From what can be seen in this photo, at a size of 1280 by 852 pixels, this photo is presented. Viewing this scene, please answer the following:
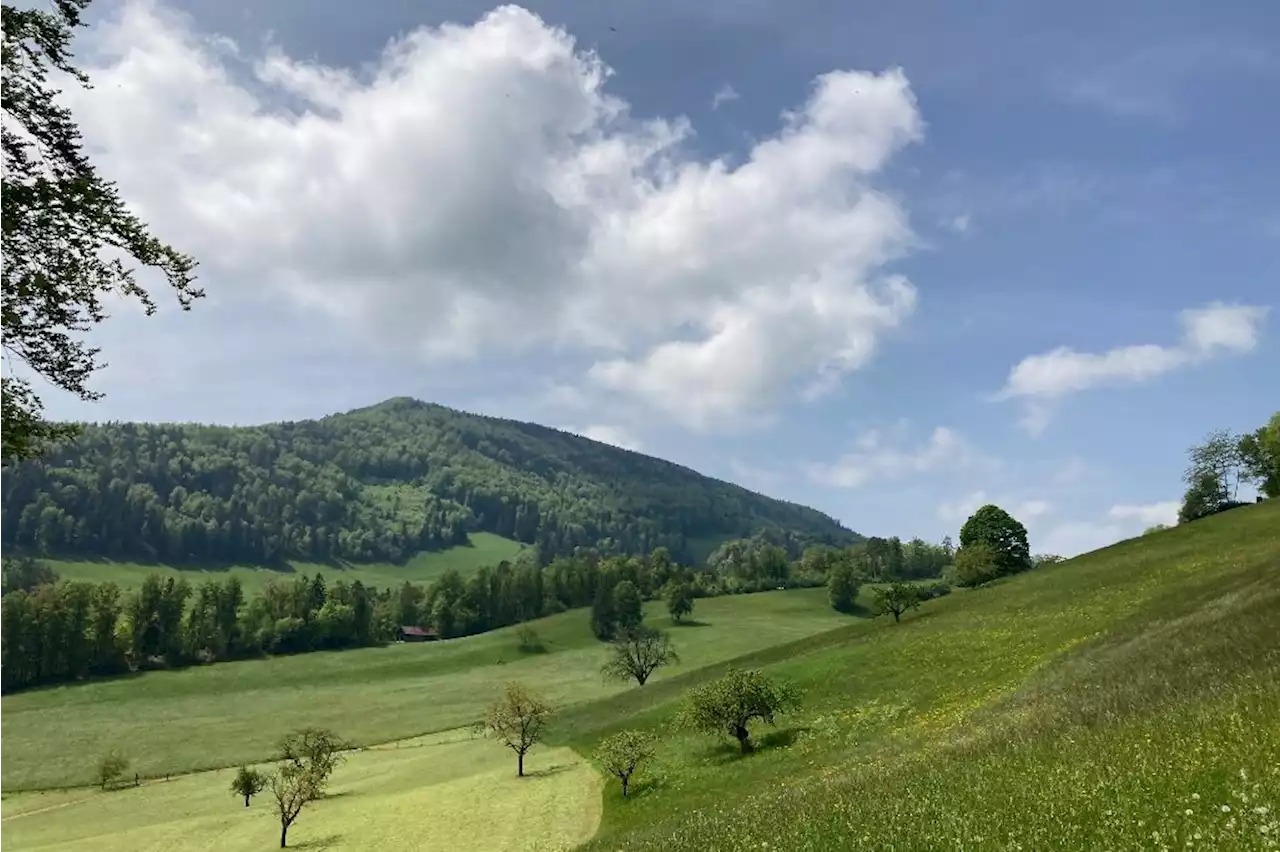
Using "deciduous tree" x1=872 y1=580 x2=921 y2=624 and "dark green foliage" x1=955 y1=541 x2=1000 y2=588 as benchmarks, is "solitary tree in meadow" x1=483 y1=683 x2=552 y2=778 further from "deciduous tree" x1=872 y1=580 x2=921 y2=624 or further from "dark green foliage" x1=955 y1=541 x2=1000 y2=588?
"dark green foliage" x1=955 y1=541 x2=1000 y2=588

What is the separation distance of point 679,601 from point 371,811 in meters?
131

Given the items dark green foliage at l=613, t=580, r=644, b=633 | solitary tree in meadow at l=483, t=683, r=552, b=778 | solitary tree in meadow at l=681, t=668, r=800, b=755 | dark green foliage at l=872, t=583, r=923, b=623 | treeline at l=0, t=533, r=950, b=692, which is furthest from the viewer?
dark green foliage at l=613, t=580, r=644, b=633

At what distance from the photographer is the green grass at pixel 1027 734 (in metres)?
14.8

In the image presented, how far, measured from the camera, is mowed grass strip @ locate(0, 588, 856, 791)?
97562 mm

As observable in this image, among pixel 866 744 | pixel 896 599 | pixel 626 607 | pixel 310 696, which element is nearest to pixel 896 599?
pixel 896 599

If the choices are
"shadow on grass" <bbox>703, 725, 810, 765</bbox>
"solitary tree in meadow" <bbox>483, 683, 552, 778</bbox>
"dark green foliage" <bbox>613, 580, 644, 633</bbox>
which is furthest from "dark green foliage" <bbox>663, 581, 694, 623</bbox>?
"shadow on grass" <bbox>703, 725, 810, 765</bbox>

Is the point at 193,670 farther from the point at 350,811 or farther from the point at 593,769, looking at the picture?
the point at 593,769

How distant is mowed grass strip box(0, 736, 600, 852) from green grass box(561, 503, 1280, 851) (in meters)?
4.96

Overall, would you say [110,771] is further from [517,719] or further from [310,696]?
[517,719]

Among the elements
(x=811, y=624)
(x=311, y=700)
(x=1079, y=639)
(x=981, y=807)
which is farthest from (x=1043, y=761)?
(x=811, y=624)

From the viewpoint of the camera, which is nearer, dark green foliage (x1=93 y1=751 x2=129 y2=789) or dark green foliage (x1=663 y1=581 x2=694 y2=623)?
dark green foliage (x1=93 y1=751 x2=129 y2=789)

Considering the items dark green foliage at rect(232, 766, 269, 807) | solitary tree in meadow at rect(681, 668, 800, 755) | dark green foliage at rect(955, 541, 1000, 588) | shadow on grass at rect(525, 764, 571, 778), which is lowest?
dark green foliage at rect(232, 766, 269, 807)

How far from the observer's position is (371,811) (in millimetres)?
56938

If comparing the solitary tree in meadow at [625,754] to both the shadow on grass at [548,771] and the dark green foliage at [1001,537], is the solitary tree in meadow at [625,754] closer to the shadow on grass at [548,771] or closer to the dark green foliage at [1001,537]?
the shadow on grass at [548,771]
